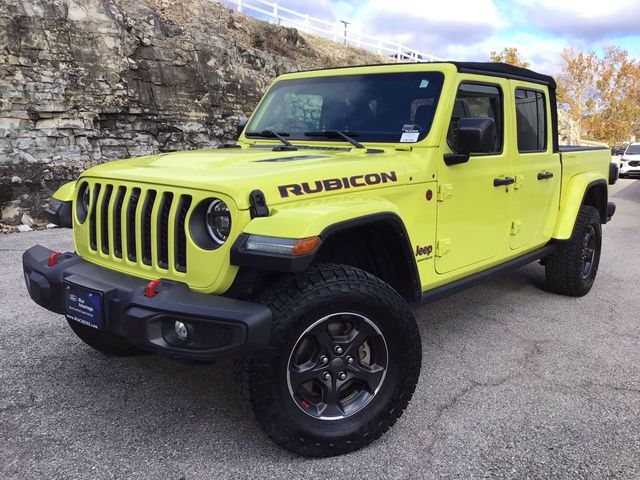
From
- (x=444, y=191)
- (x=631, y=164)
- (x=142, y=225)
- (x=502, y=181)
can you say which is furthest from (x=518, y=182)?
(x=631, y=164)

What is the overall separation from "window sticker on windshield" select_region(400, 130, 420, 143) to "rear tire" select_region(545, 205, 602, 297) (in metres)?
2.14

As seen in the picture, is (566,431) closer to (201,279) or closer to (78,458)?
(201,279)

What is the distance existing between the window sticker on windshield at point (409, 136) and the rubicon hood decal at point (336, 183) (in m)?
0.38

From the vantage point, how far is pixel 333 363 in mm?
2486

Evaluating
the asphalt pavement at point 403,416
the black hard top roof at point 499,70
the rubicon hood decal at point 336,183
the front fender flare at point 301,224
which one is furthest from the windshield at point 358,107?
the asphalt pavement at point 403,416

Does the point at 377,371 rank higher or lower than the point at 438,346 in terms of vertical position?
higher

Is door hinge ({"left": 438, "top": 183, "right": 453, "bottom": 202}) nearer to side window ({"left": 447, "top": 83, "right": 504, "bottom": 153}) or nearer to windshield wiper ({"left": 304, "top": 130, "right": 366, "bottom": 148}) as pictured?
side window ({"left": 447, "top": 83, "right": 504, "bottom": 153})

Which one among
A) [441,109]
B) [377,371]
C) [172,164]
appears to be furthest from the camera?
[441,109]

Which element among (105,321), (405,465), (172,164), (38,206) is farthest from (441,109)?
(38,206)

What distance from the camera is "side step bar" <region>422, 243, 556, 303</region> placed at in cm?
320

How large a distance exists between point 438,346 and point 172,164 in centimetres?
215

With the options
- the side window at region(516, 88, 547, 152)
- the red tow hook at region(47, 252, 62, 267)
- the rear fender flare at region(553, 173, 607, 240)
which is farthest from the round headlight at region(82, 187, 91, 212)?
the rear fender flare at region(553, 173, 607, 240)

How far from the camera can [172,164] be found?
282 centimetres

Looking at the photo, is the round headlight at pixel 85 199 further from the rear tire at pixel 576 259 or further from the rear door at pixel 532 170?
the rear tire at pixel 576 259
